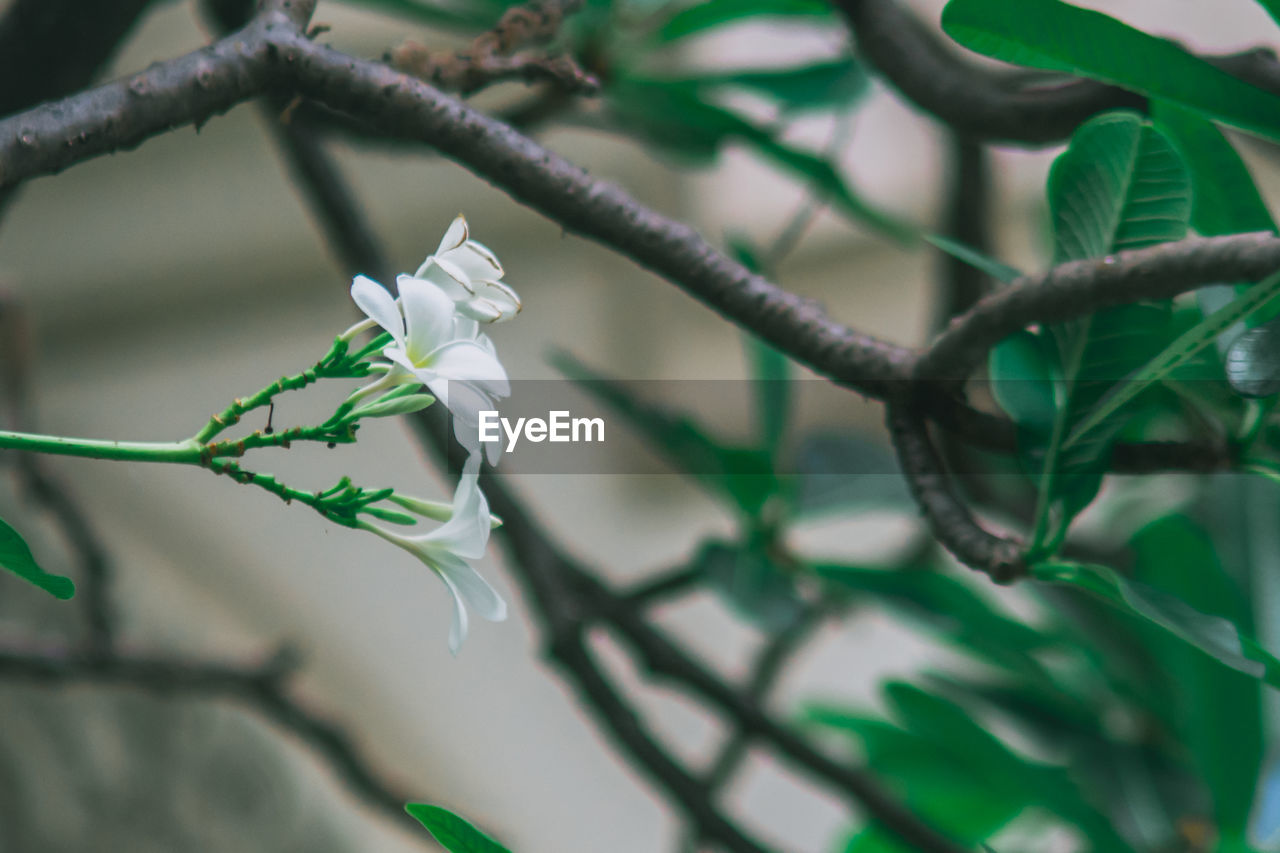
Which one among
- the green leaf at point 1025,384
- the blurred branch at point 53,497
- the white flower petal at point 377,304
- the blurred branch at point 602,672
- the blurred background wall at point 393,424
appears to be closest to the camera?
the white flower petal at point 377,304

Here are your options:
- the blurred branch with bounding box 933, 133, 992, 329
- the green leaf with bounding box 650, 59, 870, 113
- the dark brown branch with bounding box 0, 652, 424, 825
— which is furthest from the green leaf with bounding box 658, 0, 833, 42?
the dark brown branch with bounding box 0, 652, 424, 825

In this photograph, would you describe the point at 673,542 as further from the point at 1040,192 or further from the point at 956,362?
the point at 956,362

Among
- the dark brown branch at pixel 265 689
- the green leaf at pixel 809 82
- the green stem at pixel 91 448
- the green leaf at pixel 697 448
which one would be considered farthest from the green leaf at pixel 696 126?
the dark brown branch at pixel 265 689

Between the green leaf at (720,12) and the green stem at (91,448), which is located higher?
the green leaf at (720,12)

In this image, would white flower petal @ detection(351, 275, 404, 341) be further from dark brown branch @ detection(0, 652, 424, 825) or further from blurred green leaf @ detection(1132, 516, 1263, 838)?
dark brown branch @ detection(0, 652, 424, 825)

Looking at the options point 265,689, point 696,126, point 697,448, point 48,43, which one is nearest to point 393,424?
point 265,689

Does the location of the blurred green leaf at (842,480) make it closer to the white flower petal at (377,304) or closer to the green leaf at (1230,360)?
the green leaf at (1230,360)

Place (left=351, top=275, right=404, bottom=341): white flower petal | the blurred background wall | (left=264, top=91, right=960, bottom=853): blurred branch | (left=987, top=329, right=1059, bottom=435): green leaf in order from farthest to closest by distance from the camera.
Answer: the blurred background wall, (left=264, top=91, right=960, bottom=853): blurred branch, (left=987, top=329, right=1059, bottom=435): green leaf, (left=351, top=275, right=404, bottom=341): white flower petal
